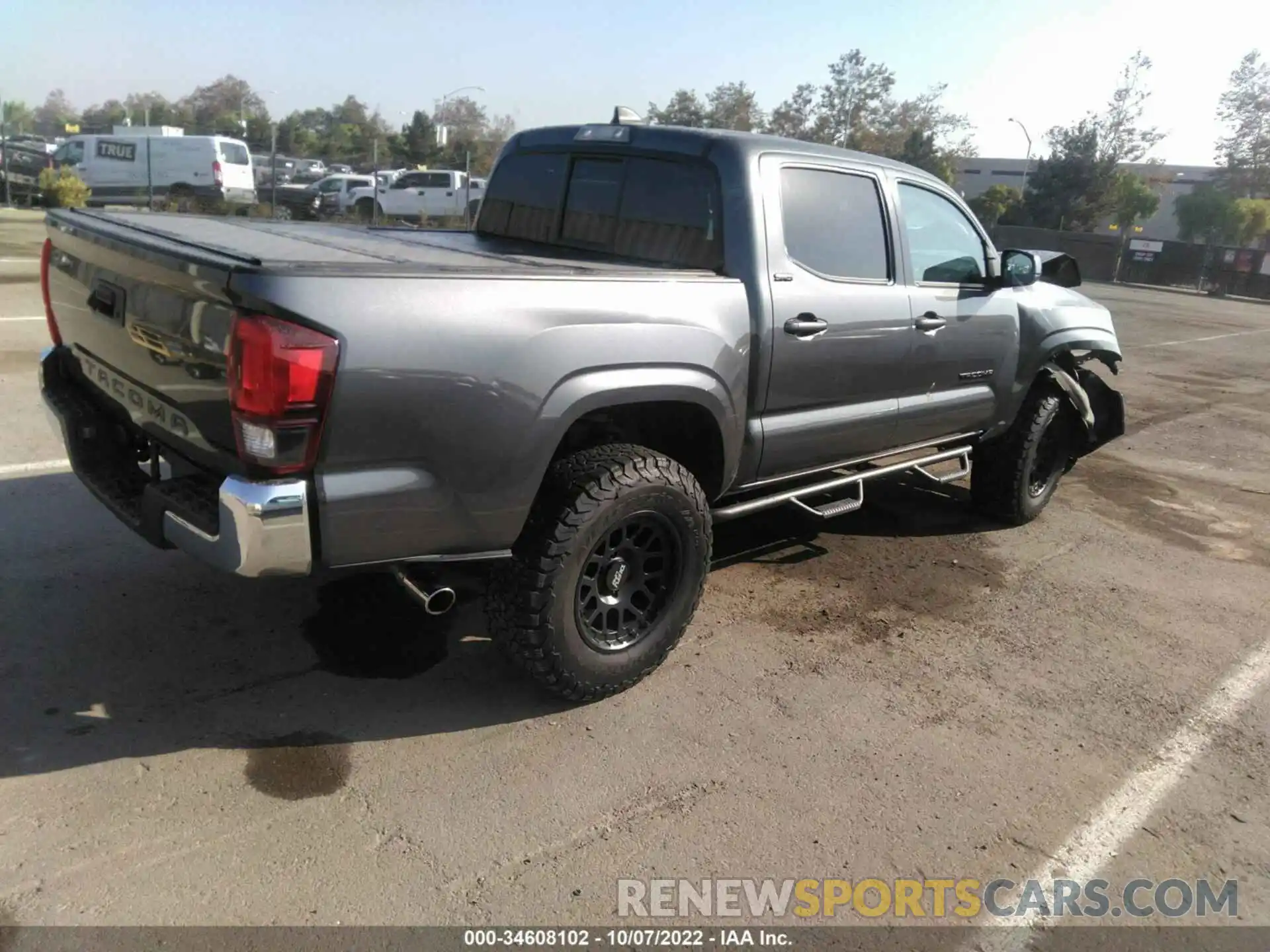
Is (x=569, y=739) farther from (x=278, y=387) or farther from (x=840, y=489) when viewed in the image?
(x=840, y=489)

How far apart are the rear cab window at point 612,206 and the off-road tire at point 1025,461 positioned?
2.70 meters

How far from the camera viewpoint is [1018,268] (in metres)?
5.01

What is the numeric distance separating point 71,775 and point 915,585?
3.69 meters

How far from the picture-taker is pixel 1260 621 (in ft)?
15.6

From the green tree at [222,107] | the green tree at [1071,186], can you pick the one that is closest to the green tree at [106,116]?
the green tree at [222,107]

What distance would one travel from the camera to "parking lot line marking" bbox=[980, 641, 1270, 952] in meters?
2.67

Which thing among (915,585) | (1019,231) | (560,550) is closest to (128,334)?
(560,550)

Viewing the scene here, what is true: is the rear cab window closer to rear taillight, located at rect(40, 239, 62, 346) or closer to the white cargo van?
rear taillight, located at rect(40, 239, 62, 346)

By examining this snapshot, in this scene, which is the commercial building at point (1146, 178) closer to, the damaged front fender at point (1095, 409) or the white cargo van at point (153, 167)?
the white cargo van at point (153, 167)

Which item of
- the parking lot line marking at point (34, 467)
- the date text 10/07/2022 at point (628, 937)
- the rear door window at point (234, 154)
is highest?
the rear door window at point (234, 154)

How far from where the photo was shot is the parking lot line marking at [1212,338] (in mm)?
17016

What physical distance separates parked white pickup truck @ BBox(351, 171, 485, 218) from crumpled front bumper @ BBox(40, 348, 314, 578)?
26.2 metres

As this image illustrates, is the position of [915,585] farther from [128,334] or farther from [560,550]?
[128,334]

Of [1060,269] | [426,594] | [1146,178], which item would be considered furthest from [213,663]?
[1146,178]
